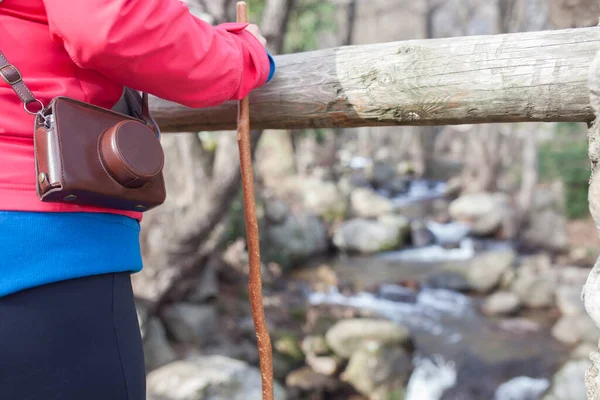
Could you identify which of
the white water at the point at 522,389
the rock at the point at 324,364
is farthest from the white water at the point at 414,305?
the rock at the point at 324,364

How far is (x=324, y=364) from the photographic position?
17.9 ft

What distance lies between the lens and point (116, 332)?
1027 mm

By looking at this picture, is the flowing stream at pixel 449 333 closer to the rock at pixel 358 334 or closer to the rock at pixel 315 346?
the rock at pixel 358 334

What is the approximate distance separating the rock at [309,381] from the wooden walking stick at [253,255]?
3.85 m

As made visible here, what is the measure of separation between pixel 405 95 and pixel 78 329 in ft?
3.13

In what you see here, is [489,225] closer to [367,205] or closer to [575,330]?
[367,205]

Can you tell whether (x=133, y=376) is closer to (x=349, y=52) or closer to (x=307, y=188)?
(x=349, y=52)

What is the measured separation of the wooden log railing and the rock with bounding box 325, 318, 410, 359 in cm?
432

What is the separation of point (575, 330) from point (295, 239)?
15.0 ft

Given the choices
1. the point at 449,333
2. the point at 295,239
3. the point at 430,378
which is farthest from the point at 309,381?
the point at 295,239

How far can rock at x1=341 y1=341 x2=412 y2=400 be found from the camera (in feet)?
16.6

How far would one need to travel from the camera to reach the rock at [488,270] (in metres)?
7.98

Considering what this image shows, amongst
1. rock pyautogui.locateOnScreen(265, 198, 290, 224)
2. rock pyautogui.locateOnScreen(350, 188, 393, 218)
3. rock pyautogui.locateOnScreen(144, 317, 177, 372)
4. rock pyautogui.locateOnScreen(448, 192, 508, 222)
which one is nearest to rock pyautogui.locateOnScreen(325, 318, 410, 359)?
rock pyautogui.locateOnScreen(144, 317, 177, 372)

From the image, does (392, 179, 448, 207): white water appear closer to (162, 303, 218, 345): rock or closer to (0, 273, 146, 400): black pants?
(162, 303, 218, 345): rock
